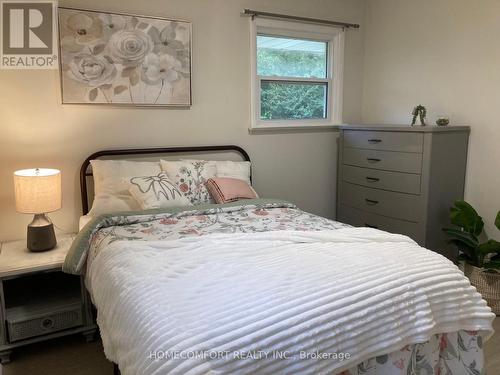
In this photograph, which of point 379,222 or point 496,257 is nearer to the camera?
point 496,257

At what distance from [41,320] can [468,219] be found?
2.76m

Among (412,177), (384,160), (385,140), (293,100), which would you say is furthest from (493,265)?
(293,100)

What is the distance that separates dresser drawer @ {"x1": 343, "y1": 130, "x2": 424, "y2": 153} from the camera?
307 cm

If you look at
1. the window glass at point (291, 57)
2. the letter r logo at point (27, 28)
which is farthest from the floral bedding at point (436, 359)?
the letter r logo at point (27, 28)

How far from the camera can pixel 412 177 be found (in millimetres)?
3115

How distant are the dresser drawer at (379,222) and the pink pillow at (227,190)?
1108 millimetres

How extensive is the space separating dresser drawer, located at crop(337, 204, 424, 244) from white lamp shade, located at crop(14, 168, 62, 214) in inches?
93.0

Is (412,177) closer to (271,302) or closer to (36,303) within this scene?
(271,302)

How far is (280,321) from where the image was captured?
1323 millimetres

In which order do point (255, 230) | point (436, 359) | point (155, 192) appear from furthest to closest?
point (155, 192), point (255, 230), point (436, 359)

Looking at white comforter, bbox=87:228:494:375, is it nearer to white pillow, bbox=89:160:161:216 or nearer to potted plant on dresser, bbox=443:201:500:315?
white pillow, bbox=89:160:161:216

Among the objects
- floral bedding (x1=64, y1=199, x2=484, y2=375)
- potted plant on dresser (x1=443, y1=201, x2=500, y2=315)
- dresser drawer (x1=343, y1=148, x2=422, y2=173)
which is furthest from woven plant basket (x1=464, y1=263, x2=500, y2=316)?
floral bedding (x1=64, y1=199, x2=484, y2=375)

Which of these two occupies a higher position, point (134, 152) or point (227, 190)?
point (134, 152)

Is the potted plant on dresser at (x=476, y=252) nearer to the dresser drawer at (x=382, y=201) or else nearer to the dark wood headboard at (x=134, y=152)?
the dresser drawer at (x=382, y=201)
